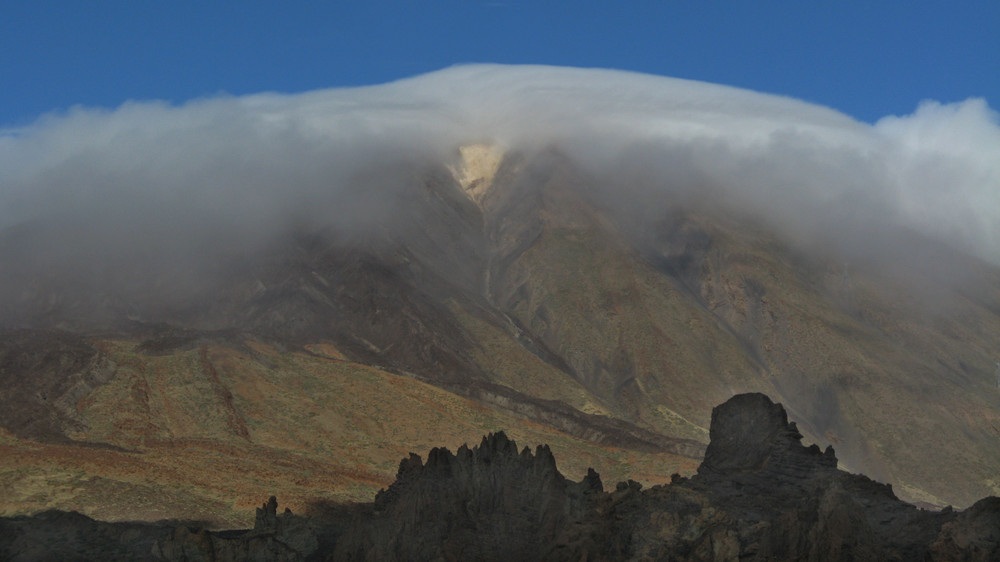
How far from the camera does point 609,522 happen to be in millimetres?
32406

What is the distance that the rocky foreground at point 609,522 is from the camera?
27.8 metres

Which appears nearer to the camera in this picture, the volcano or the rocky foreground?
the rocky foreground

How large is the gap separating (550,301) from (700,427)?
49472 millimetres

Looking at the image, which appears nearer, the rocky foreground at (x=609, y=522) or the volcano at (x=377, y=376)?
the rocky foreground at (x=609, y=522)

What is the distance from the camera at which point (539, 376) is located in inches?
6112

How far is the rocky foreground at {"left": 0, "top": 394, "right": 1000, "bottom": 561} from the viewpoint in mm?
27797

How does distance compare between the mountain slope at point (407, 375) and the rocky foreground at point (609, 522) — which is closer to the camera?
the rocky foreground at point (609, 522)

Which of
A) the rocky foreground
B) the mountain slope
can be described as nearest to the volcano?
the mountain slope

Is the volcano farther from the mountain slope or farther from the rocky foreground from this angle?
the rocky foreground

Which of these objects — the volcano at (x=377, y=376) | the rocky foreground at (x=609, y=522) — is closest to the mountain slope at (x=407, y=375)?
the volcano at (x=377, y=376)

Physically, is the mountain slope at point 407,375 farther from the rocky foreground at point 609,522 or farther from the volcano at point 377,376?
the rocky foreground at point 609,522

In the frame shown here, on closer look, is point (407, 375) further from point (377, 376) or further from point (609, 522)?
point (609, 522)

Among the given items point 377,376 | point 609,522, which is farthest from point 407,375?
point 609,522

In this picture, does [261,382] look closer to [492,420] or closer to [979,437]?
[492,420]
